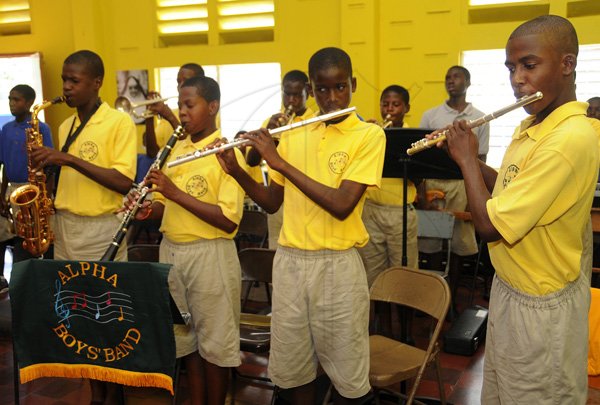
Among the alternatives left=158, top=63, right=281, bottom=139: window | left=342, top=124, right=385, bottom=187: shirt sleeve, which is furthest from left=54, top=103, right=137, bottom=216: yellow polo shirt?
left=158, top=63, right=281, bottom=139: window

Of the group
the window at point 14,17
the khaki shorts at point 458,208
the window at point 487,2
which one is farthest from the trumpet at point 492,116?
the window at point 14,17

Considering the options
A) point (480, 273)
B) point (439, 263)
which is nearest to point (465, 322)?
point (439, 263)

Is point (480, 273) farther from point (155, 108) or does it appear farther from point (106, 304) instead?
point (106, 304)

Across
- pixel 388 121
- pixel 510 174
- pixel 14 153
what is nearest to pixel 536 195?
pixel 510 174

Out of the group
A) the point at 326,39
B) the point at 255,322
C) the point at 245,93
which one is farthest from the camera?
the point at 245,93

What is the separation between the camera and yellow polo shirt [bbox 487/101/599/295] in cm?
183

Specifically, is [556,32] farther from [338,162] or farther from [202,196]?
[202,196]

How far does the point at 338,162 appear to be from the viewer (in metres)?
2.53

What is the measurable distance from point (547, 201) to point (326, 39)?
588cm

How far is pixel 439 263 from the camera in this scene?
542cm

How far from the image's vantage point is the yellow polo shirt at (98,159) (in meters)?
3.32

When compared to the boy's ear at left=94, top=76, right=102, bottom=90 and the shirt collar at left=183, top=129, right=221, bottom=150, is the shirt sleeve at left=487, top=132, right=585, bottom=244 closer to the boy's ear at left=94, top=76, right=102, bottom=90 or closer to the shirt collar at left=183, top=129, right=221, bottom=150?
the shirt collar at left=183, top=129, right=221, bottom=150

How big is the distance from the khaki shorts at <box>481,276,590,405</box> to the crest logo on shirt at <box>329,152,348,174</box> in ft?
2.73

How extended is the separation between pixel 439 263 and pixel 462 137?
11.6 feet
